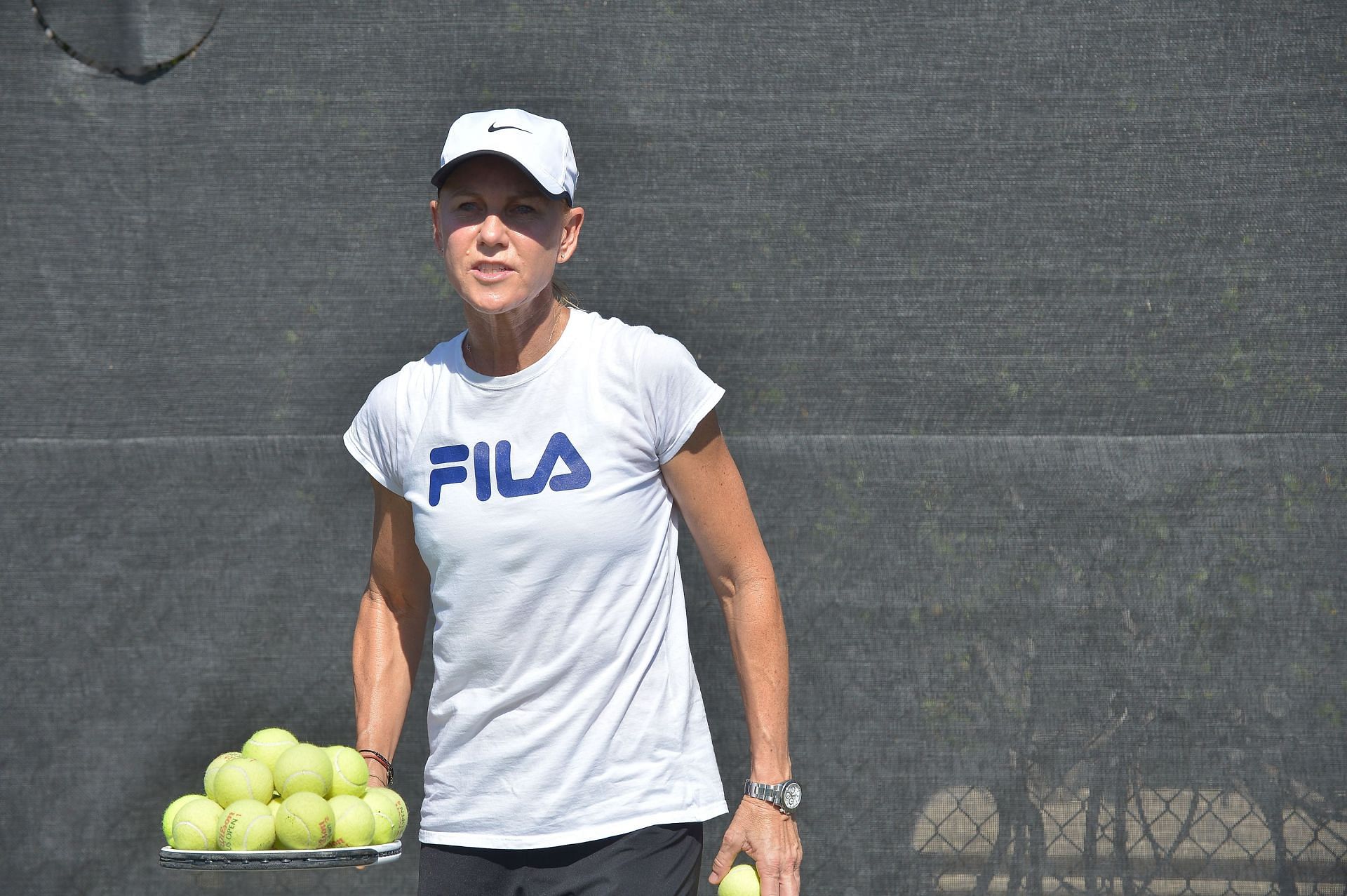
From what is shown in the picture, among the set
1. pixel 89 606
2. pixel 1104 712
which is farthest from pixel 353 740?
pixel 1104 712

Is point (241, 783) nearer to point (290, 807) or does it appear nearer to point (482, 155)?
point (290, 807)

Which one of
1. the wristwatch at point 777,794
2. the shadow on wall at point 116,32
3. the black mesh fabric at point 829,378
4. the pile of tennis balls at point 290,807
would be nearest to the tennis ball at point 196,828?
the pile of tennis balls at point 290,807

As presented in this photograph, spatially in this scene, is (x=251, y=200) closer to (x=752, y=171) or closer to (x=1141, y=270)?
(x=752, y=171)

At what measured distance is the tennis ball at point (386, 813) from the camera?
1.97 metres

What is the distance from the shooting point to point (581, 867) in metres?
1.89

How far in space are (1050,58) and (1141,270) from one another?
55 centimetres

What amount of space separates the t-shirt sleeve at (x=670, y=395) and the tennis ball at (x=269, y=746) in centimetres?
80

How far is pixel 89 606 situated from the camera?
3.19m

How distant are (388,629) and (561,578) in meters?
0.47

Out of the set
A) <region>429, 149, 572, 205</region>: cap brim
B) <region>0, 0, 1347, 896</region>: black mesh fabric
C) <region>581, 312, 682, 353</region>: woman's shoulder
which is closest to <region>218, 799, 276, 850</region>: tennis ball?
<region>581, 312, 682, 353</region>: woman's shoulder

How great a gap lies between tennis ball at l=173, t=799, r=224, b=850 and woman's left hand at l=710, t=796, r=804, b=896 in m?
0.75

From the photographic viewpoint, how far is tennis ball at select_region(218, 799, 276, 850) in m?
1.87

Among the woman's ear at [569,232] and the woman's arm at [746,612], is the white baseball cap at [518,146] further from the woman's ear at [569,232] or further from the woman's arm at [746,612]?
the woman's arm at [746,612]

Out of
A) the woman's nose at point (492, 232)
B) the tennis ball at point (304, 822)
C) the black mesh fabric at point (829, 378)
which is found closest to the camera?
the tennis ball at point (304, 822)
